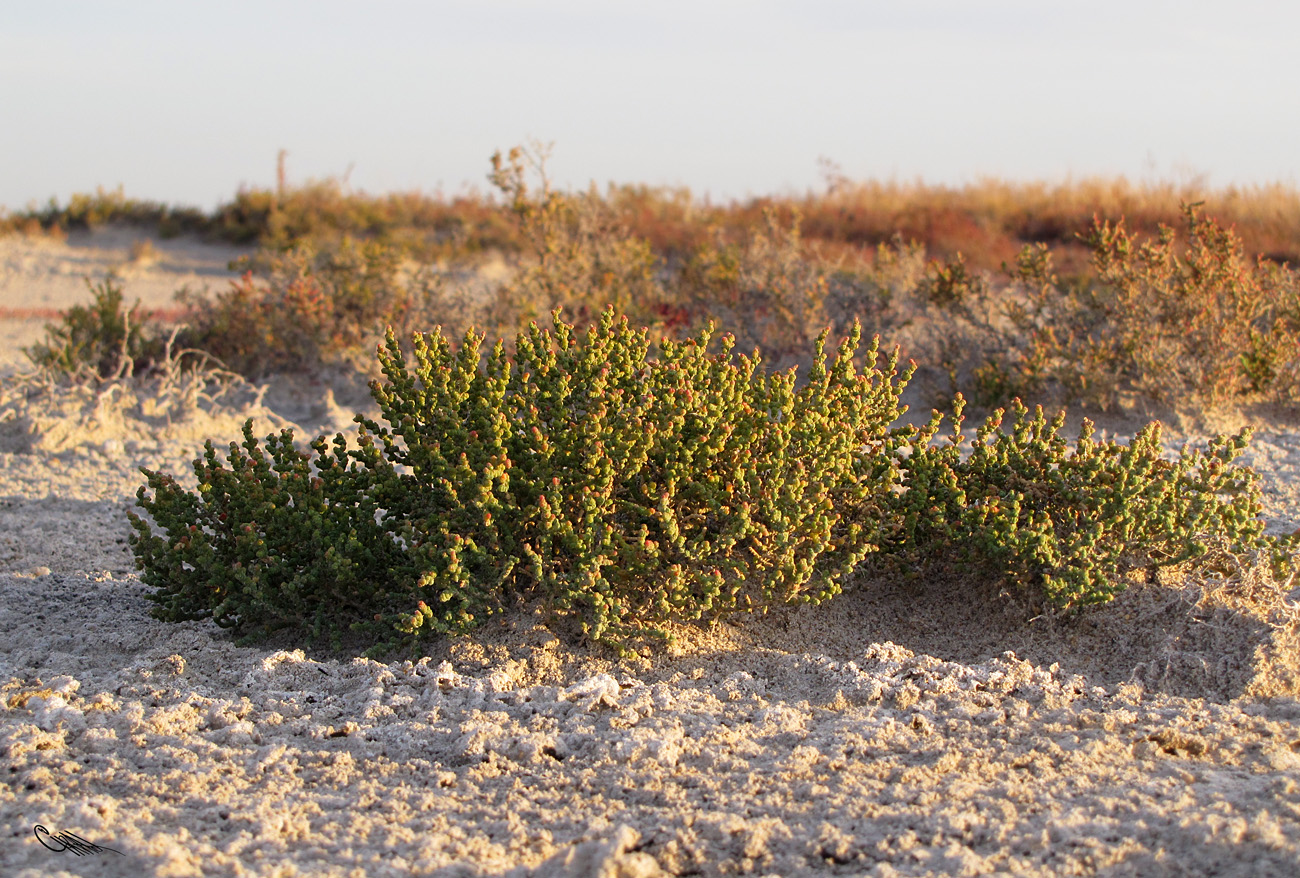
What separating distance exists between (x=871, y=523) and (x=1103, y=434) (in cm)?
360

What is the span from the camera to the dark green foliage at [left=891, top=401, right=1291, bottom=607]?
3.53 meters

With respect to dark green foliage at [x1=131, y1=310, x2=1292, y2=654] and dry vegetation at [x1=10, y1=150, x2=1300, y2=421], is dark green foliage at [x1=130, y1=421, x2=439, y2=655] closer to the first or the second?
dark green foliage at [x1=131, y1=310, x2=1292, y2=654]

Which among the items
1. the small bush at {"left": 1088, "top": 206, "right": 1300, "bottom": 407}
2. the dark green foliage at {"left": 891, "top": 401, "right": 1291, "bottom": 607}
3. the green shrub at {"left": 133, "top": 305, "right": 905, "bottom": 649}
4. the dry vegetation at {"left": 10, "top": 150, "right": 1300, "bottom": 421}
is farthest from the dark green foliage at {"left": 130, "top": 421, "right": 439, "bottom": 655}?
the small bush at {"left": 1088, "top": 206, "right": 1300, "bottom": 407}

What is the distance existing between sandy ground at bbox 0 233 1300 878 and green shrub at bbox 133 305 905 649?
19cm

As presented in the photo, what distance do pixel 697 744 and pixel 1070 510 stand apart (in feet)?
5.44

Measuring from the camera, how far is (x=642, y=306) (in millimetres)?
9516

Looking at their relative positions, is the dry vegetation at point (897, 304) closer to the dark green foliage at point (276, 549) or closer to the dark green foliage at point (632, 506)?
the dark green foliage at point (632, 506)

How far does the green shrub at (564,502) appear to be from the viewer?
3387mm

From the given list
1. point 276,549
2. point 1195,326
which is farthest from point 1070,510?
point 1195,326

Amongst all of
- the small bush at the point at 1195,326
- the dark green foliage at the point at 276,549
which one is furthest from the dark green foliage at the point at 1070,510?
the small bush at the point at 1195,326

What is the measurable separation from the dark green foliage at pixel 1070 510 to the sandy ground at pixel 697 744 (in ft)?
0.47

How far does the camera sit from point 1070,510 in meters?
3.71

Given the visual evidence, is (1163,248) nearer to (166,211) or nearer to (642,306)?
(642,306)

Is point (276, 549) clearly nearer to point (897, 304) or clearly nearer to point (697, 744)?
point (697, 744)
